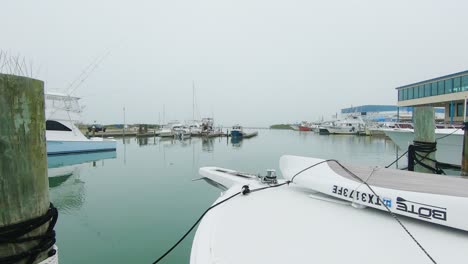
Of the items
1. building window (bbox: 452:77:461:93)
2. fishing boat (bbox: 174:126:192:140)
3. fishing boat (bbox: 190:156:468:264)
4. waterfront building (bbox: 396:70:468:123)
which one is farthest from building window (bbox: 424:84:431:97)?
fishing boat (bbox: 174:126:192:140)

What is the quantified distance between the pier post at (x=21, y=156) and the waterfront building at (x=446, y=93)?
2232 centimetres

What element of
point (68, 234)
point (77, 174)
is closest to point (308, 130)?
point (77, 174)

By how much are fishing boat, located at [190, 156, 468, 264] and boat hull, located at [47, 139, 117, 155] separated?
55.8 ft

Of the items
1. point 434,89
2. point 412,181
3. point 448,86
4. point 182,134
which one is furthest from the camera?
point 182,134

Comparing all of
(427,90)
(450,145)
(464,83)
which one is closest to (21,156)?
(450,145)

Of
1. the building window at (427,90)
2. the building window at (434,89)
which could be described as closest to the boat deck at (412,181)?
the building window at (434,89)

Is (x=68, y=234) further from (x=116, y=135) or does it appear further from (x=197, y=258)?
(x=116, y=135)

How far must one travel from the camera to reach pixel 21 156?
1.18m

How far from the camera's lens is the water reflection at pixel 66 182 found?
6659 millimetres

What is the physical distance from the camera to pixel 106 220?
16.7 ft

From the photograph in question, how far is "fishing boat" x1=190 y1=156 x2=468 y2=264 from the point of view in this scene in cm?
144

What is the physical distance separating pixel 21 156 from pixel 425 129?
5.75 meters

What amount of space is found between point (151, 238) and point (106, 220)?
1.57 metres

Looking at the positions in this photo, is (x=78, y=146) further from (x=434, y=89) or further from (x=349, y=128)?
(x=349, y=128)
